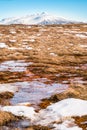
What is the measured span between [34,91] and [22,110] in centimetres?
806

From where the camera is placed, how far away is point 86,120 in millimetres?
18719

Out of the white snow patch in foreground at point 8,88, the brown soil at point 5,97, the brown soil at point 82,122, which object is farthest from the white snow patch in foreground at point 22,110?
the white snow patch in foreground at point 8,88

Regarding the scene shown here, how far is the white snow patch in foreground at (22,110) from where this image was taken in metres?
20.2

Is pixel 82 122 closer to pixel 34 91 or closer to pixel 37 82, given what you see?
pixel 34 91

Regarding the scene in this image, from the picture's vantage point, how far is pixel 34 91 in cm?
2909

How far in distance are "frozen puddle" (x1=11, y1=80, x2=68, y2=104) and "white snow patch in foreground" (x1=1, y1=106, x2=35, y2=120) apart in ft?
8.13

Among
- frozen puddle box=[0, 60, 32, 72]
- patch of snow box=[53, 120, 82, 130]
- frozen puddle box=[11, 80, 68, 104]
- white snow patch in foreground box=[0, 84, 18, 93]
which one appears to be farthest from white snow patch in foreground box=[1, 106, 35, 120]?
frozen puddle box=[0, 60, 32, 72]

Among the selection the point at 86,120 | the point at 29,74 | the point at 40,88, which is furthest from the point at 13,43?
the point at 86,120

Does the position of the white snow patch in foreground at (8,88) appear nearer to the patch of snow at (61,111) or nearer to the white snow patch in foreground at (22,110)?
the white snow patch in foreground at (22,110)

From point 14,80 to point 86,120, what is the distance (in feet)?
57.7

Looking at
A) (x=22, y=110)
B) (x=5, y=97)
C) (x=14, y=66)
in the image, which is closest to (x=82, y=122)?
(x=22, y=110)

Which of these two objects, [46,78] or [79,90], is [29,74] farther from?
[79,90]

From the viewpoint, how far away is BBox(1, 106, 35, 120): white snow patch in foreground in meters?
20.2

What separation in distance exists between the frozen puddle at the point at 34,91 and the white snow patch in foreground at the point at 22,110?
2478mm
